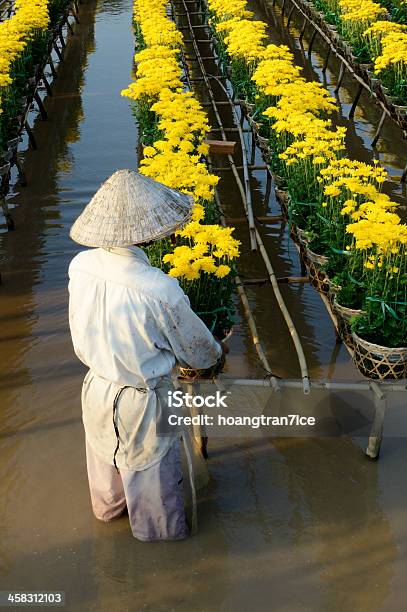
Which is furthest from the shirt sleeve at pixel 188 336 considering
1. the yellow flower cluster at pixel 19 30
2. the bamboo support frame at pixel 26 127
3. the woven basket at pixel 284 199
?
the yellow flower cluster at pixel 19 30

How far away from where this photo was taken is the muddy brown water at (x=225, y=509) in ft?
12.3

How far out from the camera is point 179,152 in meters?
5.89

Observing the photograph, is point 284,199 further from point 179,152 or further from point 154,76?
point 154,76

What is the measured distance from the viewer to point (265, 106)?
7859mm

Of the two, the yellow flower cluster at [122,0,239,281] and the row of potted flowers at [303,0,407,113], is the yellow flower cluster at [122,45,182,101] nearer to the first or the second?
the yellow flower cluster at [122,0,239,281]

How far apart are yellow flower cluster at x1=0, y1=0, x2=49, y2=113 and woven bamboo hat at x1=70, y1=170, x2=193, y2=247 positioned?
5611 millimetres

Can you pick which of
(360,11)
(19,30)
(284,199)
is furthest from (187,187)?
(19,30)

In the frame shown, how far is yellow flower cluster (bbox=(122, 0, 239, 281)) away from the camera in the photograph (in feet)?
14.0

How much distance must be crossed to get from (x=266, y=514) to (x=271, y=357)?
1.72 metres

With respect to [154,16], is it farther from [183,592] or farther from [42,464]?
[183,592]

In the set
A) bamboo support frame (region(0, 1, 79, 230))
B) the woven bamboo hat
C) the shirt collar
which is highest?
the woven bamboo hat

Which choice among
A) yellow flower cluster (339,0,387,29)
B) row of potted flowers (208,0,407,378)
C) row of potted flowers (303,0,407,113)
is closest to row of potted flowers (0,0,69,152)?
row of potted flowers (208,0,407,378)

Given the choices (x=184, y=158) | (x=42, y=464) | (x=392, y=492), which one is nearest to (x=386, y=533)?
(x=392, y=492)

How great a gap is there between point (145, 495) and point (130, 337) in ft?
3.33
